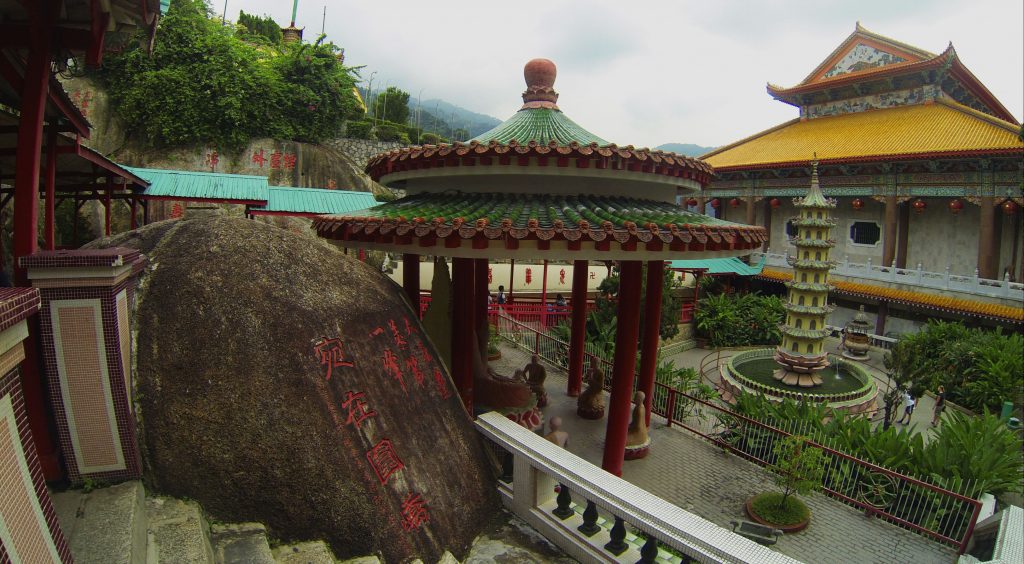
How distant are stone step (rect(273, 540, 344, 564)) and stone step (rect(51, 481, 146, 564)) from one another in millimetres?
870

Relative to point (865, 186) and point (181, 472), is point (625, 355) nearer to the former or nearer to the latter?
point (181, 472)

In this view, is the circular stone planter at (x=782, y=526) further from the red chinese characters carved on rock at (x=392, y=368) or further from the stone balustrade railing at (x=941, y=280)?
the stone balustrade railing at (x=941, y=280)

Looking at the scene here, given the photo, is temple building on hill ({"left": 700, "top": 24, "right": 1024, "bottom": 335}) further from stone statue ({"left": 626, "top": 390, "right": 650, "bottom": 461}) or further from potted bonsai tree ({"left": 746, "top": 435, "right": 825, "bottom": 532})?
Result: stone statue ({"left": 626, "top": 390, "right": 650, "bottom": 461})

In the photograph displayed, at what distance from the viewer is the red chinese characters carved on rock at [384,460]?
4293mm

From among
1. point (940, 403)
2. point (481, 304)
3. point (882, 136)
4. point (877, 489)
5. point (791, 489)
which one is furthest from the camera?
point (882, 136)

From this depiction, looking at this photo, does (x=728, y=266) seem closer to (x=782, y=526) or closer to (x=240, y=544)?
(x=782, y=526)

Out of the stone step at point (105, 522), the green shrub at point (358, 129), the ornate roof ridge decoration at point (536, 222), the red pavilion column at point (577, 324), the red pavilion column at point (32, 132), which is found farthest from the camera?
the green shrub at point (358, 129)

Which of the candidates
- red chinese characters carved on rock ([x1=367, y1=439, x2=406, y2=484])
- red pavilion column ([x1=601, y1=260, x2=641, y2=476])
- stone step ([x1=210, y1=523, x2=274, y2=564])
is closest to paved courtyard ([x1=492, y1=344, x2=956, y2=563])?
red pavilion column ([x1=601, y1=260, x2=641, y2=476])

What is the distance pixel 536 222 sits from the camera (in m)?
4.77

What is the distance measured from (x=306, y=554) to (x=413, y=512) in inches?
34.4

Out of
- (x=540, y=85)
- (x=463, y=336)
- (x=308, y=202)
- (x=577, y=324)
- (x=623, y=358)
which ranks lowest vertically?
(x=577, y=324)

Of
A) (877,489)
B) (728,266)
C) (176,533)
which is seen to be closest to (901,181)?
(728,266)

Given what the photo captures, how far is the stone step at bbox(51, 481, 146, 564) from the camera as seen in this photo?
304 centimetres

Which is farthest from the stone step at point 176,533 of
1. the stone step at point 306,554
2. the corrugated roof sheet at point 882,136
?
the corrugated roof sheet at point 882,136
